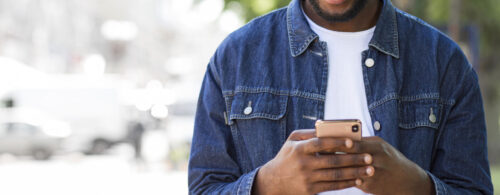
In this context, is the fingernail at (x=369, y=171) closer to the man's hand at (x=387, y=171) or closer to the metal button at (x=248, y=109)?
the man's hand at (x=387, y=171)

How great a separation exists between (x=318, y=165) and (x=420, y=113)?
674 mm

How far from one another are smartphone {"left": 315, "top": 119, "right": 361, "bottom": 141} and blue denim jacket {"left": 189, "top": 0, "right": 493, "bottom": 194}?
1.61ft

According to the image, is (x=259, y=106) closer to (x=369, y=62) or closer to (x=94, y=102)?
(x=369, y=62)

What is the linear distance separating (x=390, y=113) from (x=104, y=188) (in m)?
14.4

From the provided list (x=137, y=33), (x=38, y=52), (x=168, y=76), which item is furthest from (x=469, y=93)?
(x=168, y=76)

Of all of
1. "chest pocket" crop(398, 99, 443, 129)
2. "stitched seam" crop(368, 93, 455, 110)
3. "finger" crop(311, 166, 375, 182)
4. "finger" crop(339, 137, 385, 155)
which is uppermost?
"stitched seam" crop(368, 93, 455, 110)

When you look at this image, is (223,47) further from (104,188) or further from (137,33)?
(137,33)

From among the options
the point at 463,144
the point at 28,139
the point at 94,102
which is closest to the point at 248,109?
the point at 463,144

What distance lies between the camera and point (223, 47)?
2773mm

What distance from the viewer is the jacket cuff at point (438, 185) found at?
2504 mm

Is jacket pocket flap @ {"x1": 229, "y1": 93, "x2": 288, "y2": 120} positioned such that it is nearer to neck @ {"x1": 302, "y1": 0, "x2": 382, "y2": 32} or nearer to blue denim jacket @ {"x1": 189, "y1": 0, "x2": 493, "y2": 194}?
blue denim jacket @ {"x1": 189, "y1": 0, "x2": 493, "y2": 194}

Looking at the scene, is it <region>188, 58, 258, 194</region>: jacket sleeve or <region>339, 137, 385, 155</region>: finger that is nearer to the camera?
<region>339, 137, 385, 155</region>: finger

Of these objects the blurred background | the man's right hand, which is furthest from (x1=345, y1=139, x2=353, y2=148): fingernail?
the blurred background

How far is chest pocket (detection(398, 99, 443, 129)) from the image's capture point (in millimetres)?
2691
